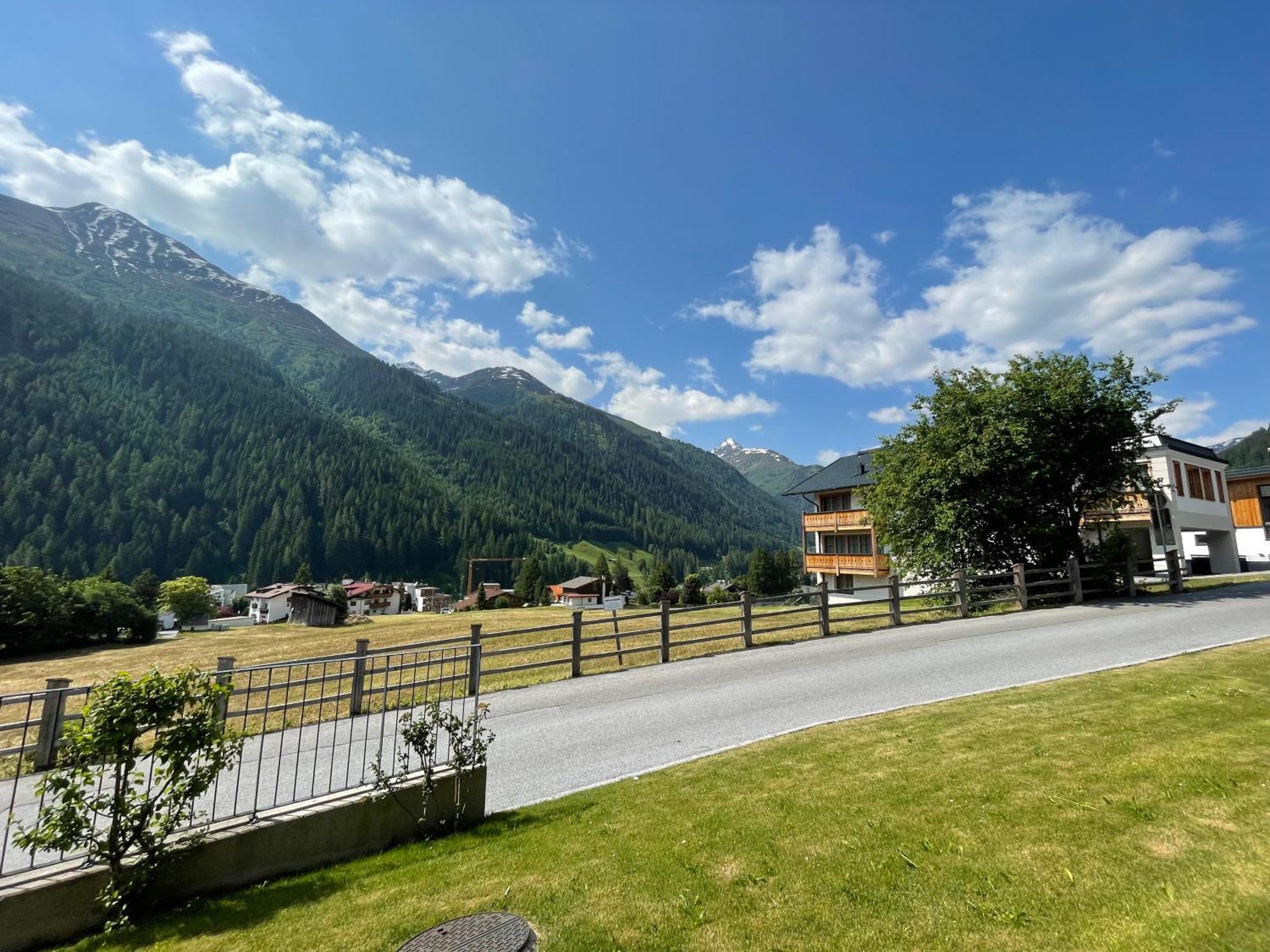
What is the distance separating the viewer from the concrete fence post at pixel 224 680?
4.48 metres

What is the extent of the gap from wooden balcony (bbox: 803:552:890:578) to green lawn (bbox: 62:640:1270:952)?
108ft

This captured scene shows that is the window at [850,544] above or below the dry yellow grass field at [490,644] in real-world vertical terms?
above

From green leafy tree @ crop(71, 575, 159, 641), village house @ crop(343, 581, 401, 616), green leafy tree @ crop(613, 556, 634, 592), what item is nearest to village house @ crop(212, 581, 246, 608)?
village house @ crop(343, 581, 401, 616)

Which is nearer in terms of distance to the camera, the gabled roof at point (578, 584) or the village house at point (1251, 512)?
the village house at point (1251, 512)

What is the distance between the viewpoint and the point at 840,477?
44656mm

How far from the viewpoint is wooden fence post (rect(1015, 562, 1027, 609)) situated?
62.1ft

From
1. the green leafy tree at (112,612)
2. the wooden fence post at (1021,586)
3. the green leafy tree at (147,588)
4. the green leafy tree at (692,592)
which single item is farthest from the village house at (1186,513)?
the green leafy tree at (147,588)

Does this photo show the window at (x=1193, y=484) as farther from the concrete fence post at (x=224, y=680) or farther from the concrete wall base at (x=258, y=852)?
the concrete fence post at (x=224, y=680)

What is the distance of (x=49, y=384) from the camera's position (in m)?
182

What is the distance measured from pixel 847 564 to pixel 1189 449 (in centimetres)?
2035

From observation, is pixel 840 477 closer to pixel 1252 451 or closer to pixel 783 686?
pixel 783 686

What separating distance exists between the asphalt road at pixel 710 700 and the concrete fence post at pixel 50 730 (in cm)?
30

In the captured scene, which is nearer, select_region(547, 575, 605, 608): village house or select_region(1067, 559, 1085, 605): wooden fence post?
select_region(1067, 559, 1085, 605): wooden fence post

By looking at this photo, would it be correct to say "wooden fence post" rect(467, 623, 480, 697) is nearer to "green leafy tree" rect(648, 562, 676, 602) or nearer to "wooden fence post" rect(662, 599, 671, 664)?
"wooden fence post" rect(662, 599, 671, 664)
